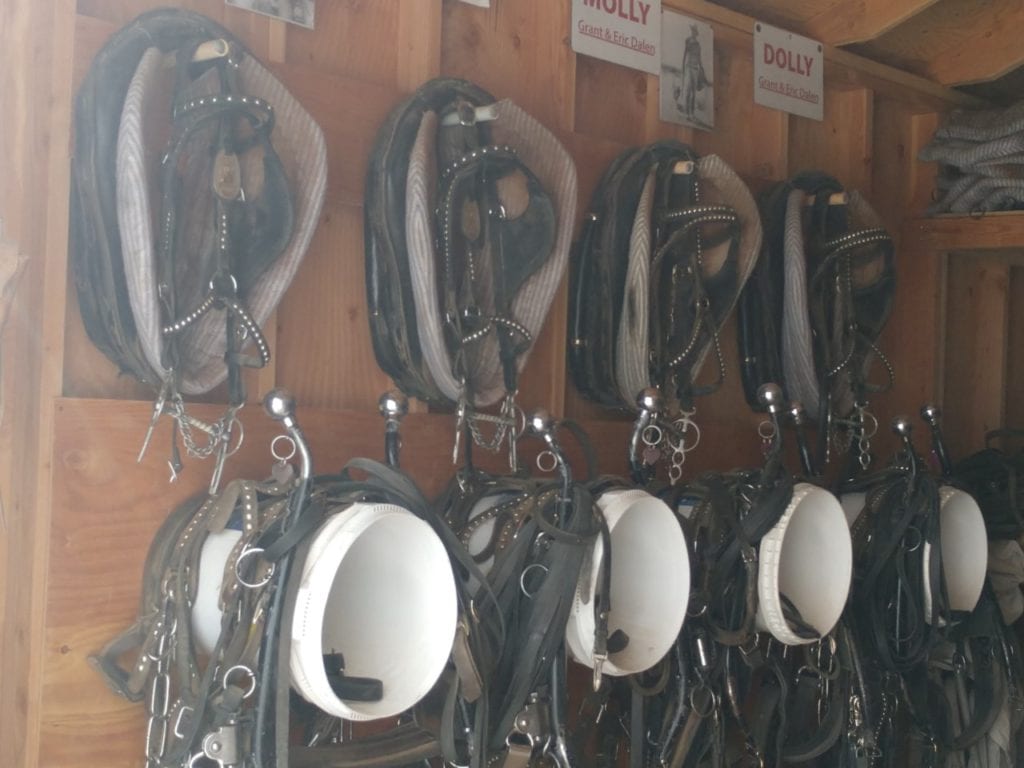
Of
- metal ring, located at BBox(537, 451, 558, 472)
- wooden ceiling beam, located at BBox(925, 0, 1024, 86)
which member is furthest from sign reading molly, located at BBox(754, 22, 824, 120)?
metal ring, located at BBox(537, 451, 558, 472)

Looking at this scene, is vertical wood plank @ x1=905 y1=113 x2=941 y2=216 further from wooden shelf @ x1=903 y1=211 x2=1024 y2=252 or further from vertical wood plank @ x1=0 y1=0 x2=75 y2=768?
vertical wood plank @ x1=0 y1=0 x2=75 y2=768

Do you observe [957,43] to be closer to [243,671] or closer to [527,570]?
[527,570]

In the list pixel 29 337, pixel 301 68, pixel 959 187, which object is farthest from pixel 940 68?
pixel 29 337

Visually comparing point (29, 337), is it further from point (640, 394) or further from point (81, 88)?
point (640, 394)

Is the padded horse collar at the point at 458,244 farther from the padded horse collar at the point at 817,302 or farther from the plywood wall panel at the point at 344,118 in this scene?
the padded horse collar at the point at 817,302

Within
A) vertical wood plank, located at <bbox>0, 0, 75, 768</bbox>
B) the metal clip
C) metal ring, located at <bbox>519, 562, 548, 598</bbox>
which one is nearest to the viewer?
the metal clip

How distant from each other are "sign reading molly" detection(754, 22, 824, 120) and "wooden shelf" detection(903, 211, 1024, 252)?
46cm

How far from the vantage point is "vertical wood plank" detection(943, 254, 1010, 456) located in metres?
3.62

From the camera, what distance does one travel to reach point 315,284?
203cm

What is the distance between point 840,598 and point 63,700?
1.34 meters

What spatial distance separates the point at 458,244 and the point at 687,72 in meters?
0.88

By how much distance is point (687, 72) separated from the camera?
106 inches

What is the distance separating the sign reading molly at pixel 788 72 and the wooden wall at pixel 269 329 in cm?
3

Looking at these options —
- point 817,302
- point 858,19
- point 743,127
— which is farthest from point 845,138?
point 817,302
